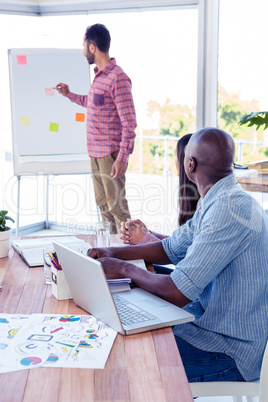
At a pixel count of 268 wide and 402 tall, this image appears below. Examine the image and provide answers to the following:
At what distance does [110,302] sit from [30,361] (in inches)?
8.8

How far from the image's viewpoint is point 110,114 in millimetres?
3533

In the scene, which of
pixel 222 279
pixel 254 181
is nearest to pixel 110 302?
pixel 222 279

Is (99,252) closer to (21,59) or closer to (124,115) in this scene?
(124,115)

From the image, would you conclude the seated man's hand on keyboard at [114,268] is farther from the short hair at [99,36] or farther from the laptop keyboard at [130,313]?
the short hair at [99,36]

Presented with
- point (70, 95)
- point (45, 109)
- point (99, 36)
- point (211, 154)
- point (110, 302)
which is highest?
point (99, 36)

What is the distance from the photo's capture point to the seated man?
4.51 feet

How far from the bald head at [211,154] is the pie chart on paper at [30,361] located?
0.75 m

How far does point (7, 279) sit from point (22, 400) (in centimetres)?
71

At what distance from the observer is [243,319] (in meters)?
1.41

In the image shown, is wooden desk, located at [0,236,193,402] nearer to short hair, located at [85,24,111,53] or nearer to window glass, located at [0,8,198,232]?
short hair, located at [85,24,111,53]

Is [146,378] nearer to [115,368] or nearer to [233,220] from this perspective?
[115,368]

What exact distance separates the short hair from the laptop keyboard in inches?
103

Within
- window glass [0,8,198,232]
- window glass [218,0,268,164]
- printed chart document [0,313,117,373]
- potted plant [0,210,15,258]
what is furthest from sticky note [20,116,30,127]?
printed chart document [0,313,117,373]

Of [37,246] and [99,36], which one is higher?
[99,36]
